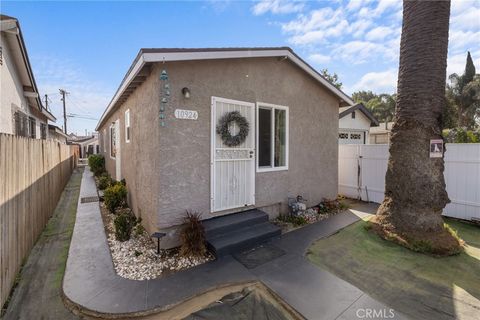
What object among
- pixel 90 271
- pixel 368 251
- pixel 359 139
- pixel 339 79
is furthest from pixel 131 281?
pixel 339 79

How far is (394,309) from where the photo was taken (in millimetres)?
2924

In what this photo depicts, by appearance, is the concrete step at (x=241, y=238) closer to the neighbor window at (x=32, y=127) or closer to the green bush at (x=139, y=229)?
the green bush at (x=139, y=229)

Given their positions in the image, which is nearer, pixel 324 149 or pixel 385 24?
pixel 385 24

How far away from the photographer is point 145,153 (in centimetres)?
519

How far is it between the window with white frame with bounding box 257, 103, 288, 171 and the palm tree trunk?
2.78 metres

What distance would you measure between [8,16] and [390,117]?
133ft

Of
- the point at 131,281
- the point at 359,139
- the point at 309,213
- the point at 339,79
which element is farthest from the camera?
the point at 339,79

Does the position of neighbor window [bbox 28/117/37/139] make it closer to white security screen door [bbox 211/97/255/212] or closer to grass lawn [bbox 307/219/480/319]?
white security screen door [bbox 211/97/255/212]

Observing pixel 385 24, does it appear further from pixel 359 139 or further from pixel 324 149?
pixel 359 139

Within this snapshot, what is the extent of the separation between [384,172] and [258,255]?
593 centimetres

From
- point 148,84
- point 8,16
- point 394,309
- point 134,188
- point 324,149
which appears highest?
point 8,16

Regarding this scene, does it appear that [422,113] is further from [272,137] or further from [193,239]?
[193,239]

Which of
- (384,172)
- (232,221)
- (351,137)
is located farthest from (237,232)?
(351,137)

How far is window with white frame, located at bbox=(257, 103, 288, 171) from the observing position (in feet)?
19.5
